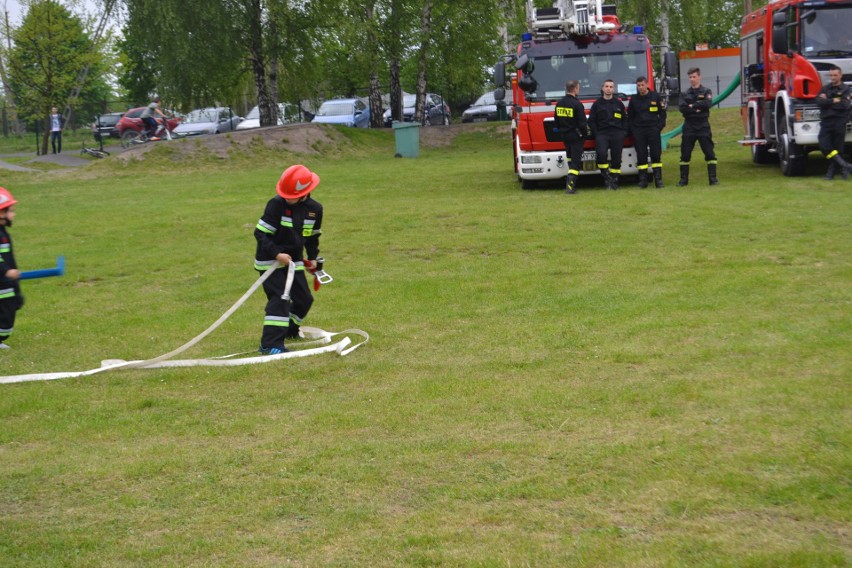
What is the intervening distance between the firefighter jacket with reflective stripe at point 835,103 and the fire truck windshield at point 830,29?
0.84m

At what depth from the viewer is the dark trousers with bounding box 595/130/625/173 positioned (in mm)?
19344

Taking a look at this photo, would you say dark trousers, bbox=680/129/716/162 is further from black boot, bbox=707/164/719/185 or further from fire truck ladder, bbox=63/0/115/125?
fire truck ladder, bbox=63/0/115/125

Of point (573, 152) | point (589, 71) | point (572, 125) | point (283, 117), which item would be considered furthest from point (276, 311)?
point (283, 117)

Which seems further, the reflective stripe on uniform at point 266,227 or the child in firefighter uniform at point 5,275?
the child in firefighter uniform at point 5,275

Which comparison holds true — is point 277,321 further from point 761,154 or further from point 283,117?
point 283,117

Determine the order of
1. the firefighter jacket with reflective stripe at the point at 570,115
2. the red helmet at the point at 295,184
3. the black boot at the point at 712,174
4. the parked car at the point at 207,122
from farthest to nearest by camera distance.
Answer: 1. the parked car at the point at 207,122
2. the black boot at the point at 712,174
3. the firefighter jacket with reflective stripe at the point at 570,115
4. the red helmet at the point at 295,184

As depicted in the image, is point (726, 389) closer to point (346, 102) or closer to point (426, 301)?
point (426, 301)

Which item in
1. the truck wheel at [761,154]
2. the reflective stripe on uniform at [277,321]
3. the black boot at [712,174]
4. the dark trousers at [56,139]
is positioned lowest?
Answer: the reflective stripe on uniform at [277,321]

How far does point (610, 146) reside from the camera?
1953 centimetres

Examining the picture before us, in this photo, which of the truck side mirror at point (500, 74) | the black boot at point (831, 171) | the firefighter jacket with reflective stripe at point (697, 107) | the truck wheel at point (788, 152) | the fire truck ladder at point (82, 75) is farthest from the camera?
the fire truck ladder at point (82, 75)

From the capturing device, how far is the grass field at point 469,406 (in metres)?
5.05

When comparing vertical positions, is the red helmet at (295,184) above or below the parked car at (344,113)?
below

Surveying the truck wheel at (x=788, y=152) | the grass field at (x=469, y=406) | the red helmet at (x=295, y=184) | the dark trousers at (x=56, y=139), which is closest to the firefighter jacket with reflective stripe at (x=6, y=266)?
the grass field at (x=469, y=406)

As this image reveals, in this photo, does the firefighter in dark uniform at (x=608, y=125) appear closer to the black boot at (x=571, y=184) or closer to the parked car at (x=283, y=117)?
the black boot at (x=571, y=184)
